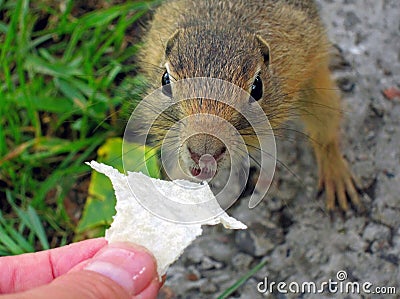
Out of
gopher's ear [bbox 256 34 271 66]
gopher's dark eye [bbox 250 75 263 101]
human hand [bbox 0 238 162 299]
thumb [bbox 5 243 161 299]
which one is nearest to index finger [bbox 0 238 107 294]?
human hand [bbox 0 238 162 299]

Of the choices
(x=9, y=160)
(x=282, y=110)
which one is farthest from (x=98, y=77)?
(x=282, y=110)

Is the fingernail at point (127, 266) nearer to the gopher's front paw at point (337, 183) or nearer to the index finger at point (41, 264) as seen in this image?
the index finger at point (41, 264)

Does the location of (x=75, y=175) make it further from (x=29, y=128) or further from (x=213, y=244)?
(x=213, y=244)

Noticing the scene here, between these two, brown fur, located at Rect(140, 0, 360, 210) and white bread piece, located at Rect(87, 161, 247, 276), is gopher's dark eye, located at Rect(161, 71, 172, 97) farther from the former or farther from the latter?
white bread piece, located at Rect(87, 161, 247, 276)

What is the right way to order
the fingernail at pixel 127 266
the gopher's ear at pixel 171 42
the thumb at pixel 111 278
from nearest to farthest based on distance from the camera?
1. the thumb at pixel 111 278
2. the fingernail at pixel 127 266
3. the gopher's ear at pixel 171 42

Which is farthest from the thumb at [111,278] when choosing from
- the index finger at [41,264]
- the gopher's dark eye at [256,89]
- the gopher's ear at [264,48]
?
the gopher's ear at [264,48]

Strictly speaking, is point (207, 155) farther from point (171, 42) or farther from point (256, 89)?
point (171, 42)

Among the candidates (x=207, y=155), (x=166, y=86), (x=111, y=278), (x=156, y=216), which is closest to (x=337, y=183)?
(x=166, y=86)
